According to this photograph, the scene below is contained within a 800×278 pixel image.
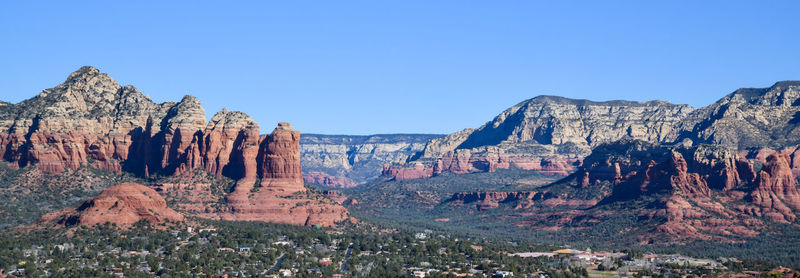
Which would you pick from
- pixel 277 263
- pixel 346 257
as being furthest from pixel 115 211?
pixel 346 257

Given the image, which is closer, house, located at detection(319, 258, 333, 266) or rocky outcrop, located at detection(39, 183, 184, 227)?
house, located at detection(319, 258, 333, 266)

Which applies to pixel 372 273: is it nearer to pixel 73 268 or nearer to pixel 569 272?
pixel 569 272

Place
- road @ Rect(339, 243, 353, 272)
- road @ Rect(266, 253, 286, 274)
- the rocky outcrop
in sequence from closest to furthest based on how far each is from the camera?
road @ Rect(266, 253, 286, 274) → road @ Rect(339, 243, 353, 272) → the rocky outcrop

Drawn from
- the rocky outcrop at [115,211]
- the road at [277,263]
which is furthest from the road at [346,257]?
the rocky outcrop at [115,211]

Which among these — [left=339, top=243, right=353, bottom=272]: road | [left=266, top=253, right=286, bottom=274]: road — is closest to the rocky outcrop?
[left=266, top=253, right=286, bottom=274]: road

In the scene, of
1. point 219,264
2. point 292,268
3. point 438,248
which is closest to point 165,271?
point 219,264

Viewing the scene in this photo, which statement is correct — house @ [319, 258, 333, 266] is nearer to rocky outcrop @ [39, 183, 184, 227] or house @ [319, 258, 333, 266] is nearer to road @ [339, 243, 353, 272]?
road @ [339, 243, 353, 272]

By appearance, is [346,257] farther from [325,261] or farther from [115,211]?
[115,211]

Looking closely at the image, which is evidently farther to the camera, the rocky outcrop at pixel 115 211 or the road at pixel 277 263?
the rocky outcrop at pixel 115 211

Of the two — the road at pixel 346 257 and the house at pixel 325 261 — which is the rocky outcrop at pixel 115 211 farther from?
the house at pixel 325 261

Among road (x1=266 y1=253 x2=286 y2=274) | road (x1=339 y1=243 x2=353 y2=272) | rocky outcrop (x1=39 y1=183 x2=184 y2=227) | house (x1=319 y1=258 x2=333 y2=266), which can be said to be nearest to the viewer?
road (x1=266 y1=253 x2=286 y2=274)
